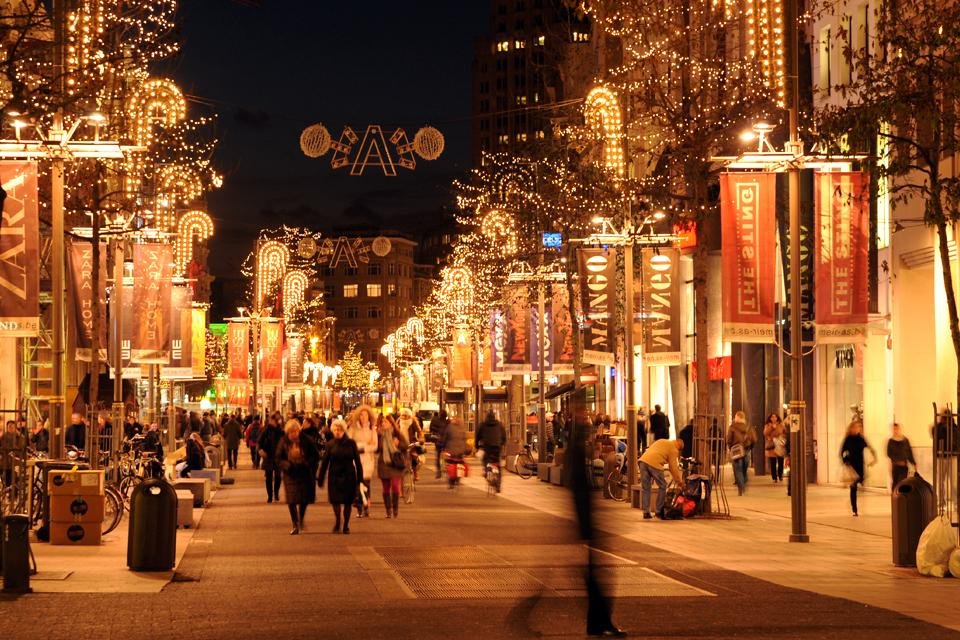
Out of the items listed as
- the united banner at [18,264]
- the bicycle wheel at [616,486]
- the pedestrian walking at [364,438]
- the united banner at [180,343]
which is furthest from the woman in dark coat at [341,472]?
the united banner at [180,343]

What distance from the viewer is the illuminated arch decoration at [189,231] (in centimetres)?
4431

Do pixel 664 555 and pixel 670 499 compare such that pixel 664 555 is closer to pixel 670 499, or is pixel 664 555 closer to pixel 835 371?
pixel 670 499

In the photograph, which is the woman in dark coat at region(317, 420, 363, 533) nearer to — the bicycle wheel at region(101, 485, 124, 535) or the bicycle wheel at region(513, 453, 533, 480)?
the bicycle wheel at region(101, 485, 124, 535)

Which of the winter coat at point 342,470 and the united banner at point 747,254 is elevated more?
the united banner at point 747,254

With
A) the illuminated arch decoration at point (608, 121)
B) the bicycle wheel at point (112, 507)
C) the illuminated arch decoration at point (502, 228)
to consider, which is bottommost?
the bicycle wheel at point (112, 507)

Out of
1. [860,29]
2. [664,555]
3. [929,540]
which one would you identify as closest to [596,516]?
[929,540]

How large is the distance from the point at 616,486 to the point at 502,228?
1879 centimetres

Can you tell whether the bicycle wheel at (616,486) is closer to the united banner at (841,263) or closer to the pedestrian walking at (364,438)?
the pedestrian walking at (364,438)

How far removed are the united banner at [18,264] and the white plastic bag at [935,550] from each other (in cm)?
1098

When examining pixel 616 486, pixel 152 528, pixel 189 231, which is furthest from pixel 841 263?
pixel 189 231

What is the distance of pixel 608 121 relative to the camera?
36.2 meters

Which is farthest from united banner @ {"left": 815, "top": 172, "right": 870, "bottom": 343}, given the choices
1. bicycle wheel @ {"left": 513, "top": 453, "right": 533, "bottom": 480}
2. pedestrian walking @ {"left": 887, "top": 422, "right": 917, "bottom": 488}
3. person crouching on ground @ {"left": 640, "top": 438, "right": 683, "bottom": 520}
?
bicycle wheel @ {"left": 513, "top": 453, "right": 533, "bottom": 480}

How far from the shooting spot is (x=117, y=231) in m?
32.8

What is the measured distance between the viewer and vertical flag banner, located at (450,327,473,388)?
214ft
